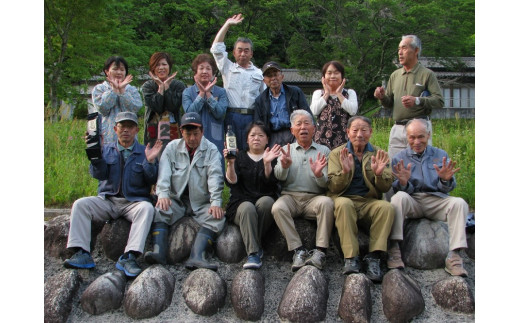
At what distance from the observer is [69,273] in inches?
174

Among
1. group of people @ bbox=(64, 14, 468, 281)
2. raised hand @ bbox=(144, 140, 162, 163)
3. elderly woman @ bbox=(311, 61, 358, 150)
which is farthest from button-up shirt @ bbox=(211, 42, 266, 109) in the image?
raised hand @ bbox=(144, 140, 162, 163)

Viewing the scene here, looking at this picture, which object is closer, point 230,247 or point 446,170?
point 446,170

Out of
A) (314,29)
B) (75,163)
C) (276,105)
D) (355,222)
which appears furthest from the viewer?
(314,29)

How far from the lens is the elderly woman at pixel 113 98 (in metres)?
5.32

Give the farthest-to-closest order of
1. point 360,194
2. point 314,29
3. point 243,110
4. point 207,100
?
point 314,29 < point 243,110 < point 207,100 < point 360,194

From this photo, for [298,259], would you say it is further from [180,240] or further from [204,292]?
[180,240]

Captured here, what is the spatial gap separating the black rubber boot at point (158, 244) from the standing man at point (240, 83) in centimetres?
143

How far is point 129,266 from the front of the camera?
4.50 metres

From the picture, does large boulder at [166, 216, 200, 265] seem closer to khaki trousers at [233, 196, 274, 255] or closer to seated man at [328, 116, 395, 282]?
khaki trousers at [233, 196, 274, 255]

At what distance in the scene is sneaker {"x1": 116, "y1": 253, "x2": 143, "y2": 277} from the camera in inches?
176

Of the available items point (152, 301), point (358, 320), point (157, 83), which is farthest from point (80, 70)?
point (358, 320)

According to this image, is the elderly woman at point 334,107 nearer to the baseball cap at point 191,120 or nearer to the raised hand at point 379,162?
the raised hand at point 379,162

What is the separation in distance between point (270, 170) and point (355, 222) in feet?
3.27

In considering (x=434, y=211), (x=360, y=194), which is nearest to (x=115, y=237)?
(x=360, y=194)
